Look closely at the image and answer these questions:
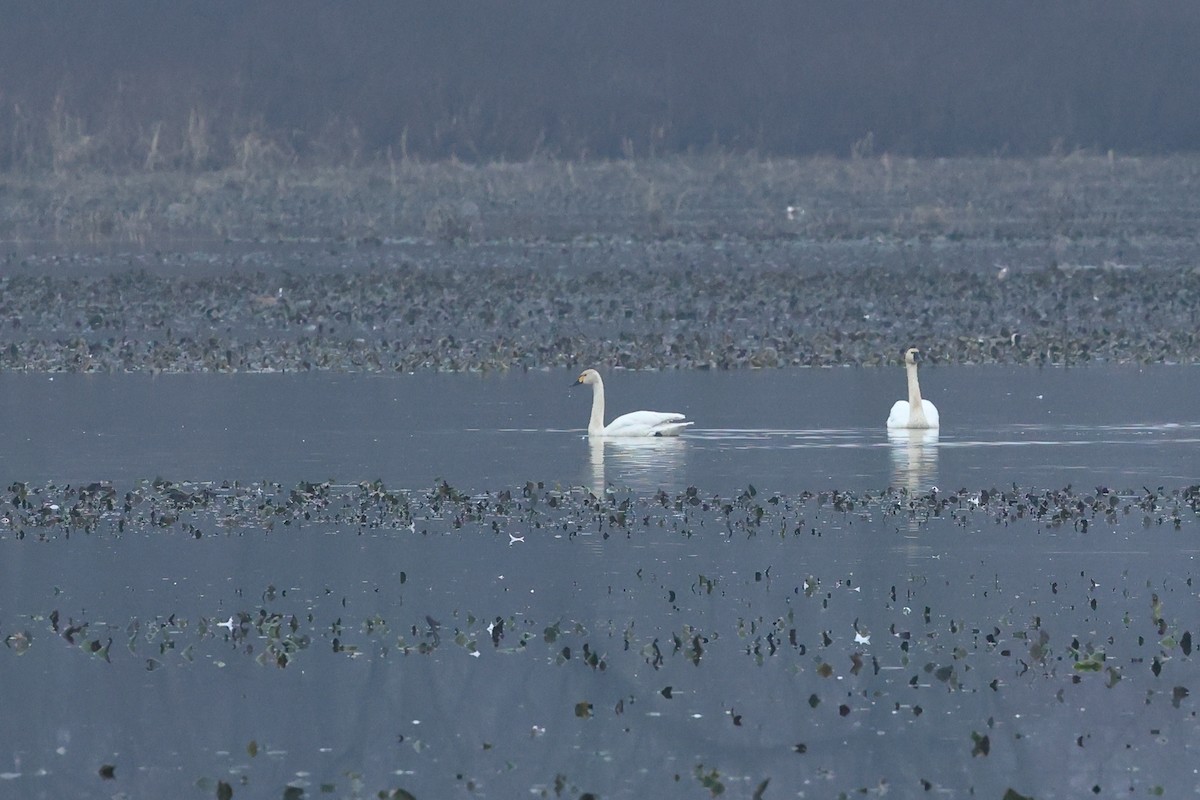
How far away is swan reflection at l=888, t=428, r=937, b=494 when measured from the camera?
1700cm

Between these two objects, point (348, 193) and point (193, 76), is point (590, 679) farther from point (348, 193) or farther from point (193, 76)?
point (193, 76)

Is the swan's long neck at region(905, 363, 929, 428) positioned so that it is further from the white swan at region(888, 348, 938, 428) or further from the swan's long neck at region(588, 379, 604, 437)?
the swan's long neck at region(588, 379, 604, 437)

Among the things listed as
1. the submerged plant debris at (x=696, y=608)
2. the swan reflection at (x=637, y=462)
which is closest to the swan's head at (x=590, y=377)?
the swan reflection at (x=637, y=462)

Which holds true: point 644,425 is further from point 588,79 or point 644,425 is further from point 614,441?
point 588,79

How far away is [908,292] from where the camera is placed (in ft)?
121

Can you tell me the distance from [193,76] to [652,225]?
34.4 metres

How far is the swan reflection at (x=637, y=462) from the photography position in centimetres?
1725

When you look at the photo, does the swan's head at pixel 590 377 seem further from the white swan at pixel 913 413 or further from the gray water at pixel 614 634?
the white swan at pixel 913 413

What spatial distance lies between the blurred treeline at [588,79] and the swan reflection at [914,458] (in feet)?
187

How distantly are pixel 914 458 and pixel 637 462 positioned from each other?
1.89m

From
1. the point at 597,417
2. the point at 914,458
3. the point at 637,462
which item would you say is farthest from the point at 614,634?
the point at 597,417

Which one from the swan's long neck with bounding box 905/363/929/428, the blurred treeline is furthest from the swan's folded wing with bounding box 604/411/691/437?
the blurred treeline

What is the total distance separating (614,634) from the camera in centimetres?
1170

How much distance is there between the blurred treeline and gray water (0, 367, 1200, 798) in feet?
194
